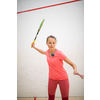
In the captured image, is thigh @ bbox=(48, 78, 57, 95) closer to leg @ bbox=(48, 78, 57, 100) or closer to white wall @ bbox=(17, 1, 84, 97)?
leg @ bbox=(48, 78, 57, 100)

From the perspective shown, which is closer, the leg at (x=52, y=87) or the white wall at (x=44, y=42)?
the leg at (x=52, y=87)

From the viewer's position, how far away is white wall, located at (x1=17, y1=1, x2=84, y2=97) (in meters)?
1.34

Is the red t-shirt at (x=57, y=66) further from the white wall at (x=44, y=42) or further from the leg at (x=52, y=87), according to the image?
the white wall at (x=44, y=42)

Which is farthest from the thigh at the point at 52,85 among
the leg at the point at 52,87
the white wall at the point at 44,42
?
the white wall at the point at 44,42

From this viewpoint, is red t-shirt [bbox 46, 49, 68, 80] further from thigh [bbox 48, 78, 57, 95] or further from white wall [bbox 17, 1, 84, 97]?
white wall [bbox 17, 1, 84, 97]

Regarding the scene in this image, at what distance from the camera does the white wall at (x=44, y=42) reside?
52.7 inches

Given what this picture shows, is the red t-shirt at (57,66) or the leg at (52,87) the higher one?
the red t-shirt at (57,66)

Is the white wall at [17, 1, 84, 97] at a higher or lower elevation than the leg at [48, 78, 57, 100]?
higher

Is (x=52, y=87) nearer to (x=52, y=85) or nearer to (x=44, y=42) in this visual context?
(x=52, y=85)

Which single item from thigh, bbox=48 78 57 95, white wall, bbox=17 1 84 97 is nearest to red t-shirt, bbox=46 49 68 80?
thigh, bbox=48 78 57 95

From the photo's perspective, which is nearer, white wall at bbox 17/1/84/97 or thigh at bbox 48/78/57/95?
thigh at bbox 48/78/57/95

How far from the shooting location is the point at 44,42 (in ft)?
4.48
